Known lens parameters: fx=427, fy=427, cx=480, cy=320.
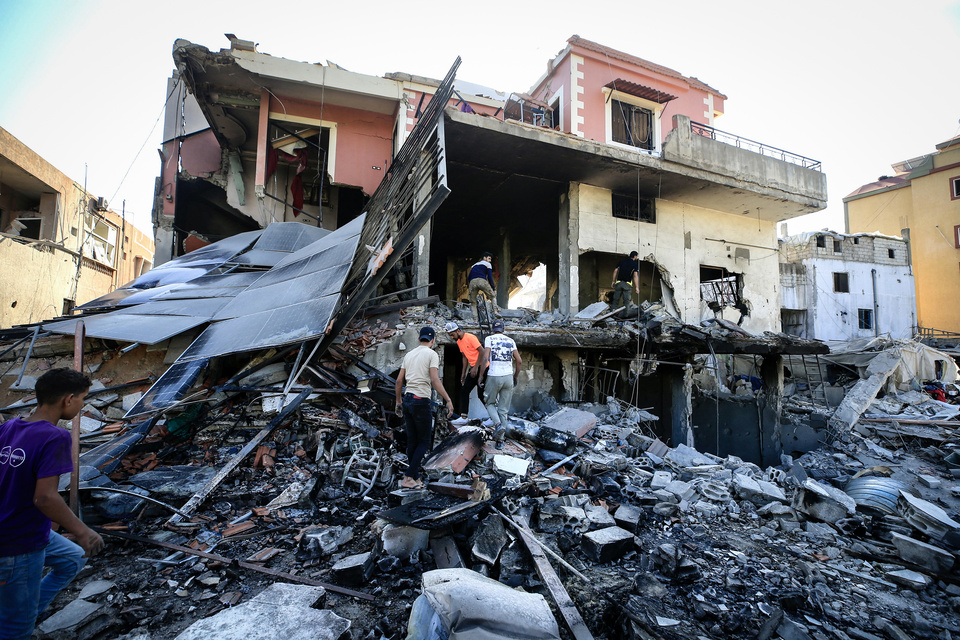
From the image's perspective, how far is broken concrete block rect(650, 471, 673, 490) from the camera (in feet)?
16.9

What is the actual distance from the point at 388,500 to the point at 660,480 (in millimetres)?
3312

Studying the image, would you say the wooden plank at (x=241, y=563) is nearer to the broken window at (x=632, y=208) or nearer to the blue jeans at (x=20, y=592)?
the blue jeans at (x=20, y=592)

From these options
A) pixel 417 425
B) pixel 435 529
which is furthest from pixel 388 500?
pixel 435 529

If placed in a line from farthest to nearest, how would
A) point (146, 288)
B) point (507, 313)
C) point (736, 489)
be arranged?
point (507, 313), point (146, 288), point (736, 489)

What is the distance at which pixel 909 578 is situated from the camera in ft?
11.5

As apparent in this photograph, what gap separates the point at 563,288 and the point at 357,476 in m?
7.97

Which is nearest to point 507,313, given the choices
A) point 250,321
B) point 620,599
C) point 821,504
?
point 250,321

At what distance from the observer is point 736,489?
5176 millimetres

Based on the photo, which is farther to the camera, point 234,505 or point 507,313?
point 507,313

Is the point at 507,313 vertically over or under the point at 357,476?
over

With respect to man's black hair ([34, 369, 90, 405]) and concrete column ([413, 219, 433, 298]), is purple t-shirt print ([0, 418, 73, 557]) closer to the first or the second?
man's black hair ([34, 369, 90, 405])

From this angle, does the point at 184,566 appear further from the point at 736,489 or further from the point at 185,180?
the point at 185,180

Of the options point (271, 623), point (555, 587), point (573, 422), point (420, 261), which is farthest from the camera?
point (420, 261)

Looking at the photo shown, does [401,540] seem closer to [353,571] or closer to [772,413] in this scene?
[353,571]
